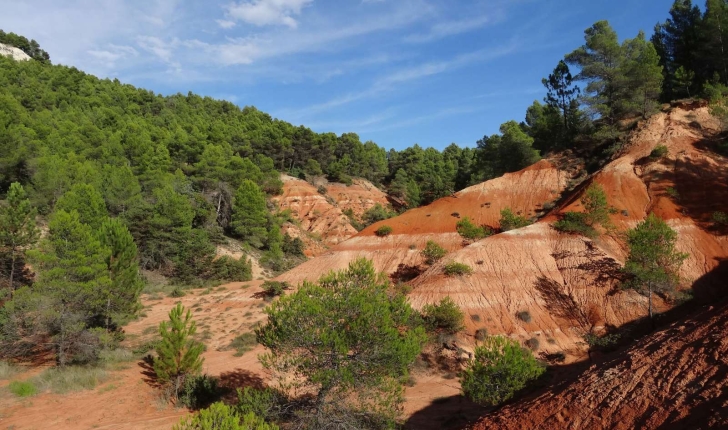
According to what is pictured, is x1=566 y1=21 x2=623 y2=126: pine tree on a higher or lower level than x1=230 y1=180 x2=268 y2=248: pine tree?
higher

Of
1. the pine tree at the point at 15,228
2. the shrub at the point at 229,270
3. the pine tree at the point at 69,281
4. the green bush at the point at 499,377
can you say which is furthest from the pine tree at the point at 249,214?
the green bush at the point at 499,377

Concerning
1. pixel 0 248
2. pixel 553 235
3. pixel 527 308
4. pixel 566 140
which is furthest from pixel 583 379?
pixel 566 140

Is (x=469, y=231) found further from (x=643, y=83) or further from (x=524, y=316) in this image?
(x=643, y=83)

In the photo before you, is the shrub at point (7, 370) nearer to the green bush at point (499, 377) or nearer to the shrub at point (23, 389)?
the shrub at point (23, 389)

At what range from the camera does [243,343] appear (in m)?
28.3

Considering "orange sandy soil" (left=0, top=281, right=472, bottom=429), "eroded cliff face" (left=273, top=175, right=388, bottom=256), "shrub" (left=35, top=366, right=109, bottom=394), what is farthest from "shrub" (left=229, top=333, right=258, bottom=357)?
"eroded cliff face" (left=273, top=175, right=388, bottom=256)

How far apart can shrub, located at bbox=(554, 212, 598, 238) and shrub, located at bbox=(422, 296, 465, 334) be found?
11779mm

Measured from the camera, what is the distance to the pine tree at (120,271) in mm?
24250

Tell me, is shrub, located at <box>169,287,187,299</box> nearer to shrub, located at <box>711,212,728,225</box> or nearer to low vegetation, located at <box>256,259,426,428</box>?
low vegetation, located at <box>256,259,426,428</box>

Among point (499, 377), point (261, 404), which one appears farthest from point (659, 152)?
point (261, 404)

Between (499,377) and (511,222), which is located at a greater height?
(511,222)

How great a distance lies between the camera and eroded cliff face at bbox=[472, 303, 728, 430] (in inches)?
328

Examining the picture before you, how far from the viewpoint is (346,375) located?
12.1 m

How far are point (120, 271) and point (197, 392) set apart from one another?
421 inches
